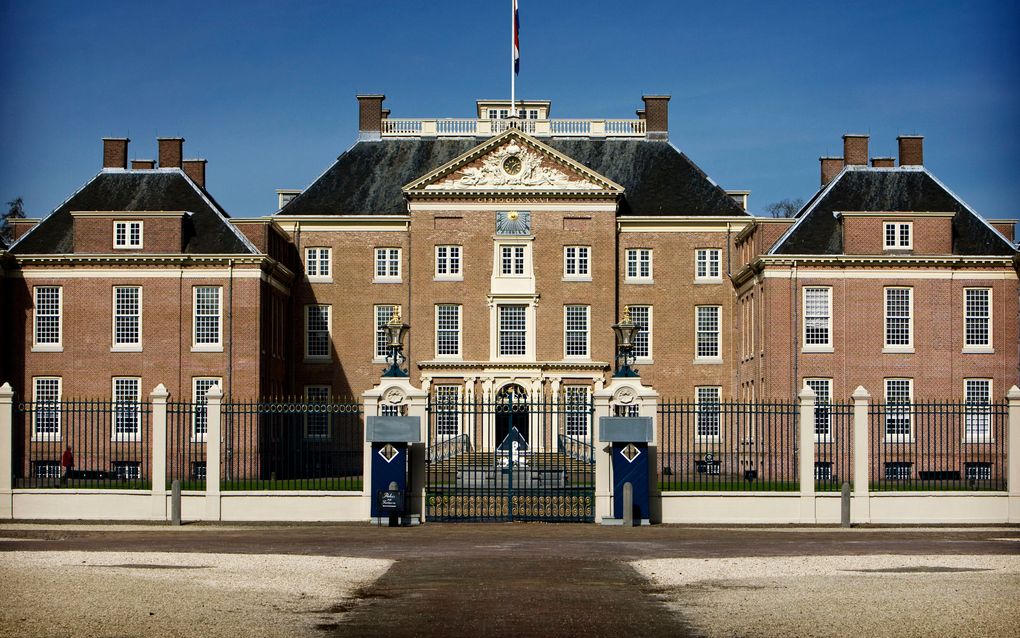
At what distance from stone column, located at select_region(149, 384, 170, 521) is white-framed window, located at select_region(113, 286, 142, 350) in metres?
23.7

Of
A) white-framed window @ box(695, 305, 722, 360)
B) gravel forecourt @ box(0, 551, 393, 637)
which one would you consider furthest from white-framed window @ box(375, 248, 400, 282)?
gravel forecourt @ box(0, 551, 393, 637)

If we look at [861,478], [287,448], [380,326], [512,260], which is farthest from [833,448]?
[380,326]

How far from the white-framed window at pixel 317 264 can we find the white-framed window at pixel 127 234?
27.0ft

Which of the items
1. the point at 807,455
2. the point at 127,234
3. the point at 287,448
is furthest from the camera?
the point at 127,234

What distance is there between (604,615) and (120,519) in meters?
15.7

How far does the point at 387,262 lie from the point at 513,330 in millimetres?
5927

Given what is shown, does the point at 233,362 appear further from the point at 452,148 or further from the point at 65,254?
the point at 452,148

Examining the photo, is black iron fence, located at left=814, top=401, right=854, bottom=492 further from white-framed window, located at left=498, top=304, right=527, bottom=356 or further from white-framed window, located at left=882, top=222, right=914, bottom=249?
white-framed window, located at left=498, top=304, right=527, bottom=356

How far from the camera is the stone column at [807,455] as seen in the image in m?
27.7

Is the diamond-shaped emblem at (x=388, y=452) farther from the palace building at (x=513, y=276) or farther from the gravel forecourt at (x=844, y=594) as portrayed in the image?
the palace building at (x=513, y=276)

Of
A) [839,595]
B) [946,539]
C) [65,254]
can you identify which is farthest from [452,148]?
[839,595]

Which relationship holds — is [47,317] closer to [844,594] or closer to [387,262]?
[387,262]

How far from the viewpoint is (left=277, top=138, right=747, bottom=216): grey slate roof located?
57.8 metres

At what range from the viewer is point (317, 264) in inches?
2261
